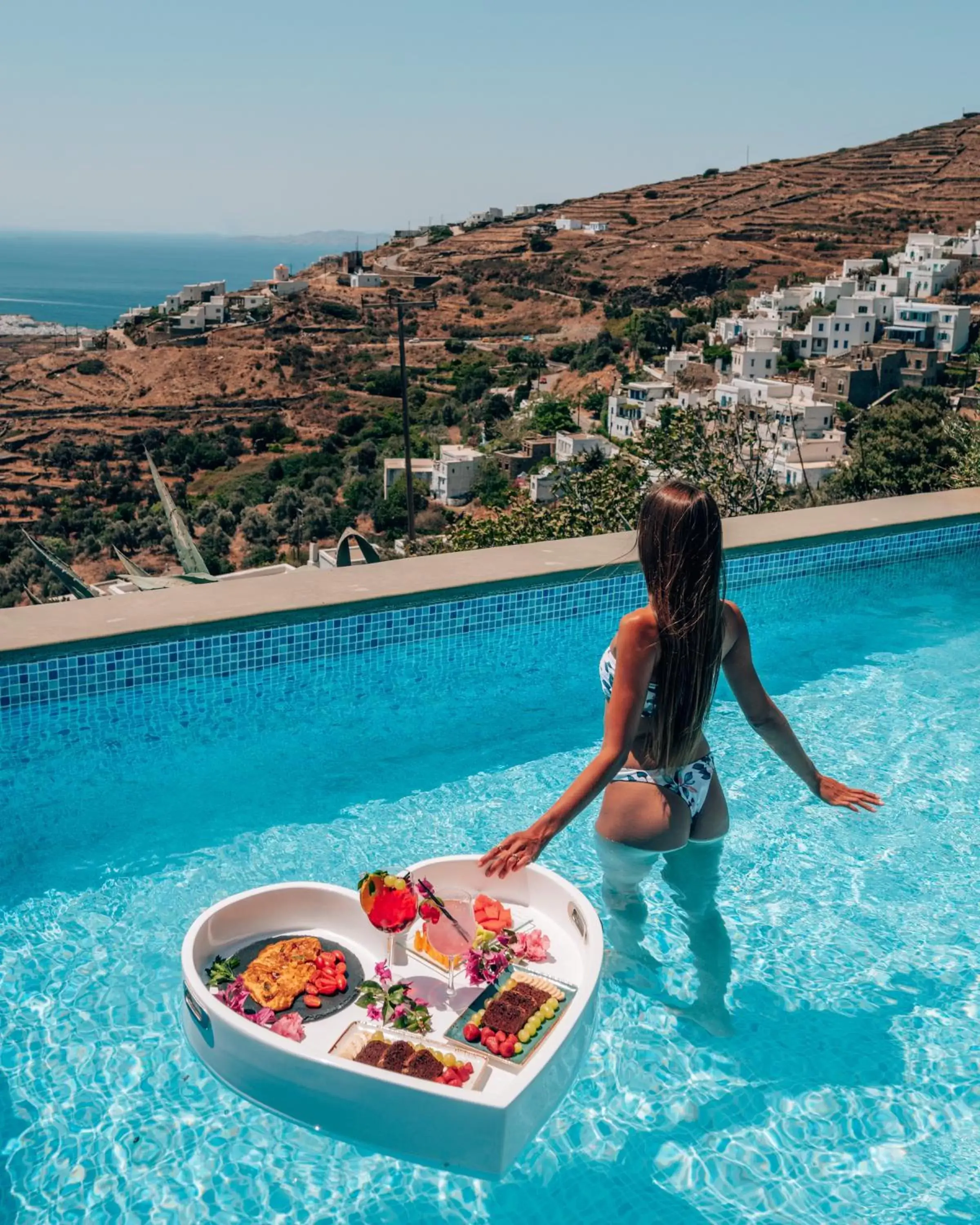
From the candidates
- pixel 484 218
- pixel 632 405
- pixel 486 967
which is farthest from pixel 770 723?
pixel 484 218

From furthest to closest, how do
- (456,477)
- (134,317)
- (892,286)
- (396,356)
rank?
(134,317) → (396,356) → (892,286) → (456,477)

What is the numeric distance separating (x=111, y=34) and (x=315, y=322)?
26906mm

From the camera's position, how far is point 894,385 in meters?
44.2

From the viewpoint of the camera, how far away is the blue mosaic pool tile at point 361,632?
339cm

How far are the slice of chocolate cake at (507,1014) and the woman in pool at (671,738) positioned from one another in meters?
0.21

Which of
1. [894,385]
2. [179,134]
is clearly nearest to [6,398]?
[894,385]

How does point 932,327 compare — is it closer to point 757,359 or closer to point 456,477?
point 757,359

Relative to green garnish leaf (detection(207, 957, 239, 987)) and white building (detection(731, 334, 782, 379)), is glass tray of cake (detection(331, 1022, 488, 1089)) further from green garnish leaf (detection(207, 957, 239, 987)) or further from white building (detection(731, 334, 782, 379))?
white building (detection(731, 334, 782, 379))

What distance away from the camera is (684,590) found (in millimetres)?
1765

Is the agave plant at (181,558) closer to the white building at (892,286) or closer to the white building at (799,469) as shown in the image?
the white building at (799,469)

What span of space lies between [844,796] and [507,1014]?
74cm

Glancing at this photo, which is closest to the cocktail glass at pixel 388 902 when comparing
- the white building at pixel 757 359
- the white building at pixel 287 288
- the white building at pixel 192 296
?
the white building at pixel 757 359

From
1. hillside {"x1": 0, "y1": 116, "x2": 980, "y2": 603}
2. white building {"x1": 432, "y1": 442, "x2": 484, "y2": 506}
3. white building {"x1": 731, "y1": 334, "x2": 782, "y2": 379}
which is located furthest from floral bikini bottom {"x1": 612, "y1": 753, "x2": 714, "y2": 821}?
white building {"x1": 731, "y1": 334, "x2": 782, "y2": 379}

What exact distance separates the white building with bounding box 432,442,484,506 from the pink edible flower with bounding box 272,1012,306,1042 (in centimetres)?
3366
